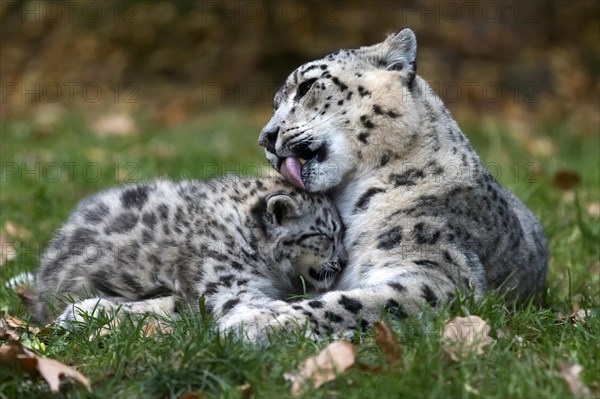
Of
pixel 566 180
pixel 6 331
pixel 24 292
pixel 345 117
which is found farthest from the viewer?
pixel 566 180

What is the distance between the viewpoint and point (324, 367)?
4.88 meters

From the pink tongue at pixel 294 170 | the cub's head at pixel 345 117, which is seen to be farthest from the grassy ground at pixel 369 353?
the pink tongue at pixel 294 170

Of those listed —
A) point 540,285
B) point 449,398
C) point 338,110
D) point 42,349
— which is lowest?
point 540,285

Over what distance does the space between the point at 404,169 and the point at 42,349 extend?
2513mm

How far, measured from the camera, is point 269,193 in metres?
6.92

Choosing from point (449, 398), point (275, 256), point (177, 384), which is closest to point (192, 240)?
point (275, 256)

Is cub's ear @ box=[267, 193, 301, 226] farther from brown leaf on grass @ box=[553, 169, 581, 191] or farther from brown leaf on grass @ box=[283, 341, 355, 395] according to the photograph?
brown leaf on grass @ box=[553, 169, 581, 191]

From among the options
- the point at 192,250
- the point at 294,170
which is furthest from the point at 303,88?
the point at 192,250

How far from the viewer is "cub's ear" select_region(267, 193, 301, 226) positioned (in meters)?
6.68

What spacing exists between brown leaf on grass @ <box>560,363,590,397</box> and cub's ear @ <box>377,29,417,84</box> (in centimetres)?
247

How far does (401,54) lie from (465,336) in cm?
228

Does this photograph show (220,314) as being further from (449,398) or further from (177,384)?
(449,398)

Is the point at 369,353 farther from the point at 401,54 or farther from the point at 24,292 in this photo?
the point at 24,292

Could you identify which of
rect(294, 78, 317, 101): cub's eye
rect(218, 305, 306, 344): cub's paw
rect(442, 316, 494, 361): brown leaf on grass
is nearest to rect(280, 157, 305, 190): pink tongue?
rect(294, 78, 317, 101): cub's eye
